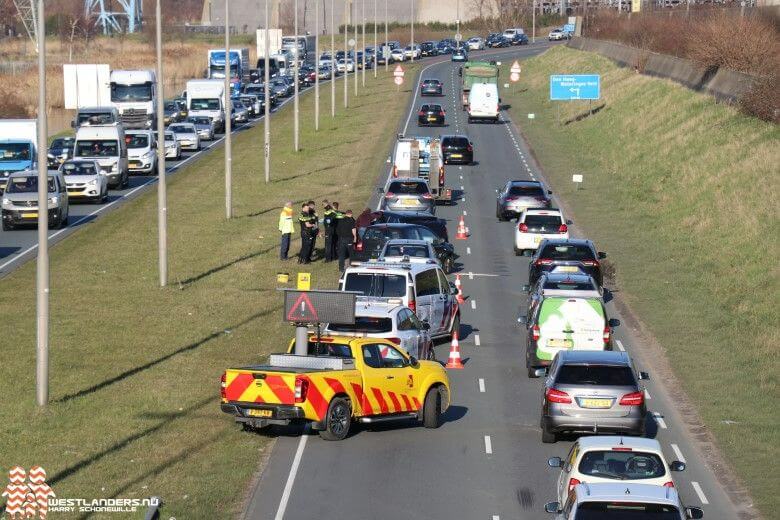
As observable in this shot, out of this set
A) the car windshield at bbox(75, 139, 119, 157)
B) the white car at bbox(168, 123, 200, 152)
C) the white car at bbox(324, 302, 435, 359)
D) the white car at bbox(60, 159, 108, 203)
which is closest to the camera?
the white car at bbox(324, 302, 435, 359)

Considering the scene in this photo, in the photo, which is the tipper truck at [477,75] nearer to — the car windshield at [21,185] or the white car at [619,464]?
the car windshield at [21,185]

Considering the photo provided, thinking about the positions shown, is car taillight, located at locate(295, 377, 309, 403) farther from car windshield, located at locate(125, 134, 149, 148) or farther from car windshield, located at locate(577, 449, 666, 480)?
car windshield, located at locate(125, 134, 149, 148)

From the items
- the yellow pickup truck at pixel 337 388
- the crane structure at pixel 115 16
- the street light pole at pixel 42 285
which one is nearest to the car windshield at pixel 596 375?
the yellow pickup truck at pixel 337 388

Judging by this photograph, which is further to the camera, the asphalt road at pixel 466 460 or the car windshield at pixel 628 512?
the asphalt road at pixel 466 460

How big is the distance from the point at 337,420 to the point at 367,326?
414 centimetres

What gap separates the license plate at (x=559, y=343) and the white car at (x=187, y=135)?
50.7 meters

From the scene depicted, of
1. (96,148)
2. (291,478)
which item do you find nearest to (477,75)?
(96,148)

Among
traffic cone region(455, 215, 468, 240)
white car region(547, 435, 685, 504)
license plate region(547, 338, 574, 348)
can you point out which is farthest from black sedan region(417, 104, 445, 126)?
white car region(547, 435, 685, 504)

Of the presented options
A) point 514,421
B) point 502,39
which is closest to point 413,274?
point 514,421

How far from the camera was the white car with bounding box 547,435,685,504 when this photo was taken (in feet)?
55.2

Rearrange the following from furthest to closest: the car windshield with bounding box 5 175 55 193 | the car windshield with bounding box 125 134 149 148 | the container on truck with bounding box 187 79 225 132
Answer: the container on truck with bounding box 187 79 225 132, the car windshield with bounding box 125 134 149 148, the car windshield with bounding box 5 175 55 193

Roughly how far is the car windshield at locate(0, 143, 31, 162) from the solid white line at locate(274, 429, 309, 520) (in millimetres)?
37915

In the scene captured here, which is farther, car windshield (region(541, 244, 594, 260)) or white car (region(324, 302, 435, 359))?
car windshield (region(541, 244, 594, 260))

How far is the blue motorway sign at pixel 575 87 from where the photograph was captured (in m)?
81.6
